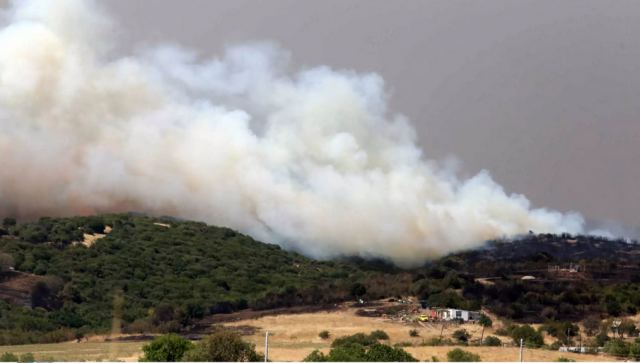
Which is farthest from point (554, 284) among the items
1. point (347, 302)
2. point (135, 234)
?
point (135, 234)

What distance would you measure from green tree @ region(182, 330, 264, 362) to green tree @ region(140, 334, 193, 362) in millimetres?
1156

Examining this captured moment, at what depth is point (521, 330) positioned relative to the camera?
99.8 meters

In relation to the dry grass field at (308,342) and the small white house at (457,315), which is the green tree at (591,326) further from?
the small white house at (457,315)

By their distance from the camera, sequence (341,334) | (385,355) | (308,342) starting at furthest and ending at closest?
(341,334) < (308,342) < (385,355)

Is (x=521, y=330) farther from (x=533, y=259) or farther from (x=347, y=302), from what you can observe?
(x=533, y=259)

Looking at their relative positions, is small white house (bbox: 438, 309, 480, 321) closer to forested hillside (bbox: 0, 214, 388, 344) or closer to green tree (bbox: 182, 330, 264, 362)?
forested hillside (bbox: 0, 214, 388, 344)

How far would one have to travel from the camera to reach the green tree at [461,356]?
263 ft

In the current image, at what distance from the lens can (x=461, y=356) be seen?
3194 inches

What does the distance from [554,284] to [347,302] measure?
26.3 meters

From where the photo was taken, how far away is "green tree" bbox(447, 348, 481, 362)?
80.1 meters

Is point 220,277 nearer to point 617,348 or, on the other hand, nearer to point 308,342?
point 308,342

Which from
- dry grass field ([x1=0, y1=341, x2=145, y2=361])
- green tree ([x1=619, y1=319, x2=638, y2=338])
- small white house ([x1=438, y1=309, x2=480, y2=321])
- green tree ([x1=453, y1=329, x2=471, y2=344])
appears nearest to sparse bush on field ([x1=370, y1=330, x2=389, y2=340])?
green tree ([x1=453, y1=329, x2=471, y2=344])

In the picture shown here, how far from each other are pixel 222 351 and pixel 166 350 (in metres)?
5.43

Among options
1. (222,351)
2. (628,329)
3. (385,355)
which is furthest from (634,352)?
(222,351)
